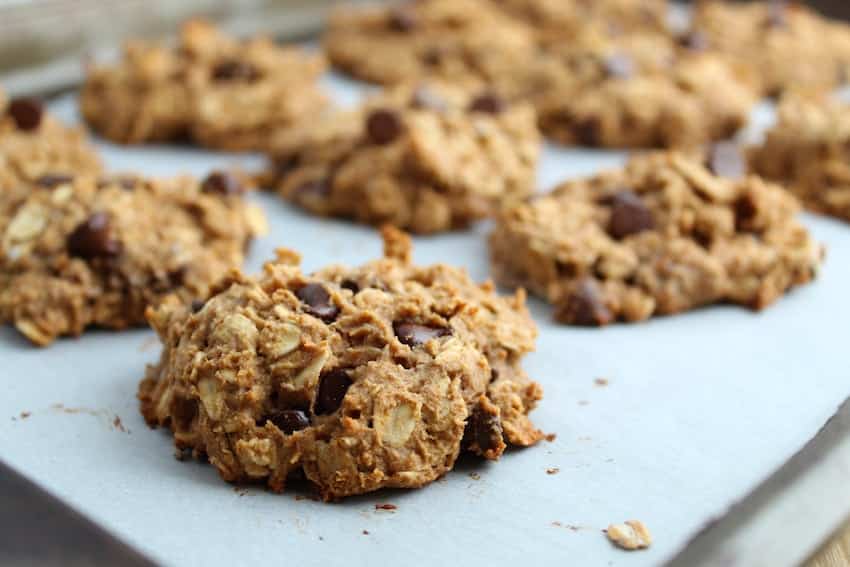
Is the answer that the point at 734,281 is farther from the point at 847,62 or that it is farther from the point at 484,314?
the point at 847,62

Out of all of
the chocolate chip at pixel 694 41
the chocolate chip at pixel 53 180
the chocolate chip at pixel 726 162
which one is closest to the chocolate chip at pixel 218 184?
the chocolate chip at pixel 53 180

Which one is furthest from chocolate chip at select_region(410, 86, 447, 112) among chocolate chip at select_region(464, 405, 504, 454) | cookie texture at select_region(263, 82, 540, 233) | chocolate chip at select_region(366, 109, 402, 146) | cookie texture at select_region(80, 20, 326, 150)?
chocolate chip at select_region(464, 405, 504, 454)

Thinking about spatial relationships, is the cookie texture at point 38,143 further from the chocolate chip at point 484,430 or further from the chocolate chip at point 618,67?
the chocolate chip at point 618,67

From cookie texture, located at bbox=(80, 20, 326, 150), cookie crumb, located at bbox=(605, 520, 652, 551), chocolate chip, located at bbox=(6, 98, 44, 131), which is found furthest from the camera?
cookie texture, located at bbox=(80, 20, 326, 150)


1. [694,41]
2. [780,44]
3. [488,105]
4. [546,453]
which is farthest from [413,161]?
[780,44]

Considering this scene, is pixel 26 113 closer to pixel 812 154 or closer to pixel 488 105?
pixel 488 105

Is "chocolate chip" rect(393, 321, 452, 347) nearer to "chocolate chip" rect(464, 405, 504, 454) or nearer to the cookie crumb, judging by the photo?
"chocolate chip" rect(464, 405, 504, 454)
